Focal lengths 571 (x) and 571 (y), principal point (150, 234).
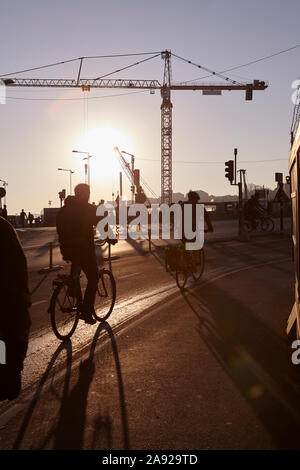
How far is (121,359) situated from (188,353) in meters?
0.78

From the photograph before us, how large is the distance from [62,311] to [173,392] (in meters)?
2.62

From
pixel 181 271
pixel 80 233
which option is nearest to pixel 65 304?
pixel 80 233

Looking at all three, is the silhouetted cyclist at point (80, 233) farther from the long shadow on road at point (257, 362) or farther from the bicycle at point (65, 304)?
the long shadow on road at point (257, 362)

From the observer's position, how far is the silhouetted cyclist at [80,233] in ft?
23.7

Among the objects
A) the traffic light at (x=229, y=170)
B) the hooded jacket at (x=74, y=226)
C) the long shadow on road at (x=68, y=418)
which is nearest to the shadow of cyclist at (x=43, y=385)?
the long shadow on road at (x=68, y=418)

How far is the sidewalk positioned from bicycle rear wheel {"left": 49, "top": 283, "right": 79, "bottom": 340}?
0.34 metres

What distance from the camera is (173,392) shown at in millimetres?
4977

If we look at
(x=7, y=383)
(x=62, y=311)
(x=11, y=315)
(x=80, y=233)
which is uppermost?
(x=80, y=233)

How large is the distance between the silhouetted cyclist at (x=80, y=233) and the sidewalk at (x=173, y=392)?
34.7 inches

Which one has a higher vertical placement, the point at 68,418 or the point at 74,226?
the point at 74,226

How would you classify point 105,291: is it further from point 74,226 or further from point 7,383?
point 7,383

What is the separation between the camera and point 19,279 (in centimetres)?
276

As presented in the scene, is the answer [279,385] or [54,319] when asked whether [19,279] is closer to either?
[279,385]
